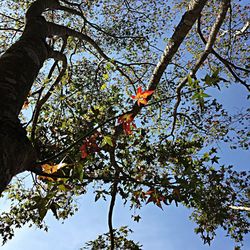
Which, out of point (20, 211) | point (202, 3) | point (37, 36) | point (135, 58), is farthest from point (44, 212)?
point (135, 58)

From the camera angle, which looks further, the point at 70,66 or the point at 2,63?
the point at 70,66

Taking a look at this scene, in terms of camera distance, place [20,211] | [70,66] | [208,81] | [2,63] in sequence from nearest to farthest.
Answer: [208,81] → [2,63] → [20,211] → [70,66]

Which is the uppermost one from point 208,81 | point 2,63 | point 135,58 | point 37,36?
point 135,58

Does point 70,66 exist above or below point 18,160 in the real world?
above

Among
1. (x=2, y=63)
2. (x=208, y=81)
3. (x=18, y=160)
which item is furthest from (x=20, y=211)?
(x=208, y=81)

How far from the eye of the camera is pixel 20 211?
633 centimetres

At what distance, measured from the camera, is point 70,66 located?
8570mm

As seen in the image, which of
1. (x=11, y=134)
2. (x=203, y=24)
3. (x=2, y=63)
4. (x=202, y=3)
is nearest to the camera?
(x=11, y=134)

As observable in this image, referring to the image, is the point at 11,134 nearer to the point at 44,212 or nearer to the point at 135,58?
the point at 44,212

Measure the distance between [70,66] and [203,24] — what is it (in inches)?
201

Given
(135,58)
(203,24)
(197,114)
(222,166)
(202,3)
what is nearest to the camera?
(222,166)

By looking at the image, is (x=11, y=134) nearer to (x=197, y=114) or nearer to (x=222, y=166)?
(x=222, y=166)

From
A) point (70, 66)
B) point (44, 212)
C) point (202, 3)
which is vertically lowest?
point (44, 212)

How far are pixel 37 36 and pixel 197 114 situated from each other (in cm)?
436
